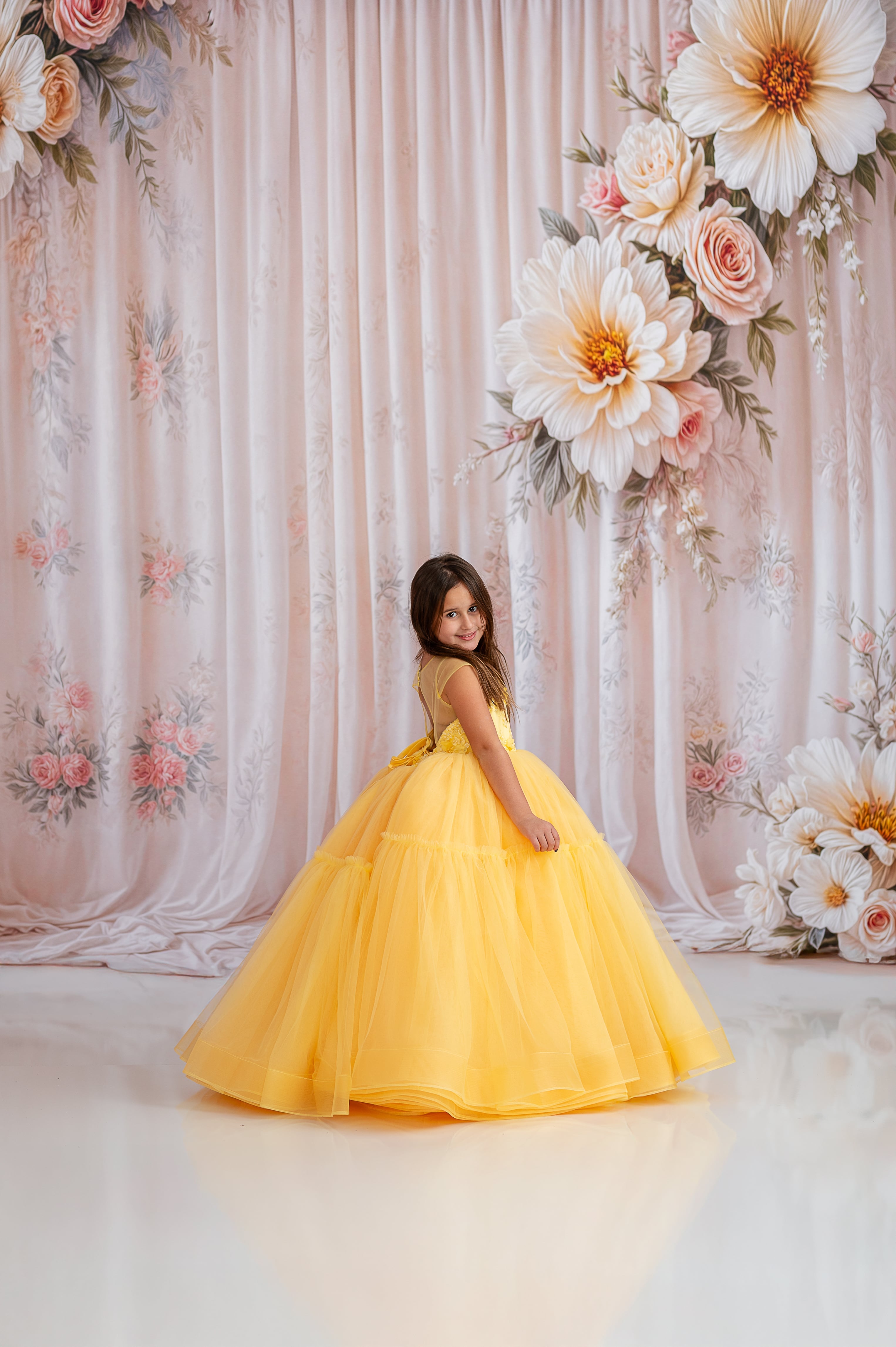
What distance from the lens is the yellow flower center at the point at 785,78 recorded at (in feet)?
9.92

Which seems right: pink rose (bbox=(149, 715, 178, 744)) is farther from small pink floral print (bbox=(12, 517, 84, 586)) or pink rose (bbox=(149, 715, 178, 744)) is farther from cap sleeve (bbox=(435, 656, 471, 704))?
cap sleeve (bbox=(435, 656, 471, 704))

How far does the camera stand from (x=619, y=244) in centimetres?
307

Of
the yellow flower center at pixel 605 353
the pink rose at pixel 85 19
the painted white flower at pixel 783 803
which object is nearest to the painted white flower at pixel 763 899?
the painted white flower at pixel 783 803

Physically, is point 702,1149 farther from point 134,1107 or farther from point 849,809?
point 849,809

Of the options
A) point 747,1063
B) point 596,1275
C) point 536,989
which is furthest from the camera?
point 747,1063

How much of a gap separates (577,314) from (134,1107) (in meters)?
2.30

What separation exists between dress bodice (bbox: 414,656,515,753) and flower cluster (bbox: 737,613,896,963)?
1145 millimetres

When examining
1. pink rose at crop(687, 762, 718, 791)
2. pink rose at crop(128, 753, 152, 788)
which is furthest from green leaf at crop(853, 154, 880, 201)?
pink rose at crop(128, 753, 152, 788)

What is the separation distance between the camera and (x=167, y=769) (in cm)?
321

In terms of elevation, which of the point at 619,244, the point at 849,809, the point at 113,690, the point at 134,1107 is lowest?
the point at 134,1107

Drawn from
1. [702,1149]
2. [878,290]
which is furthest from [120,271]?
[702,1149]

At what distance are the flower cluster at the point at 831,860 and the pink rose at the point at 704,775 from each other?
0.76 feet

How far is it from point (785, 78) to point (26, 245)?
85.7 inches

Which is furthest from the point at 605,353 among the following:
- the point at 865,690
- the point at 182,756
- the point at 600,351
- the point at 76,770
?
the point at 76,770
